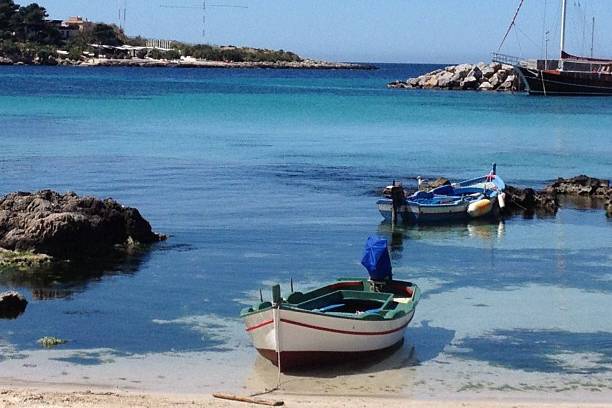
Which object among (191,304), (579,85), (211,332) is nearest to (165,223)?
(191,304)

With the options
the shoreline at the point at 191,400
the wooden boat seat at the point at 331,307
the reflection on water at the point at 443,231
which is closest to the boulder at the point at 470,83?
the reflection on water at the point at 443,231

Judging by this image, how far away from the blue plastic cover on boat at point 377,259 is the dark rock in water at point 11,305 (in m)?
6.17

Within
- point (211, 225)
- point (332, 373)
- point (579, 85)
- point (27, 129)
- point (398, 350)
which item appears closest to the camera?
point (332, 373)

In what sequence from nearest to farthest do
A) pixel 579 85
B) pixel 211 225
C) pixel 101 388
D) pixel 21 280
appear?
pixel 101 388
pixel 21 280
pixel 211 225
pixel 579 85

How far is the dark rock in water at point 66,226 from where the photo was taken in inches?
938

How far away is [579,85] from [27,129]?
6740 centimetres

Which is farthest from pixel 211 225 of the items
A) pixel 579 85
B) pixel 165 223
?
pixel 579 85

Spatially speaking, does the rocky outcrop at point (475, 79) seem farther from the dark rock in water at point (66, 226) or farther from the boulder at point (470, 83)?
the dark rock in water at point (66, 226)

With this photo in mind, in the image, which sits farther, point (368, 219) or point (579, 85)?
point (579, 85)

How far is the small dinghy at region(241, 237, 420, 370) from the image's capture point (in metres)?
Result: 15.6

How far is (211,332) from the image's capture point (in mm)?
18359

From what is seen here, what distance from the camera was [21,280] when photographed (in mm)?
22156

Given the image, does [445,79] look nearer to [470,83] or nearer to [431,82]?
[431,82]

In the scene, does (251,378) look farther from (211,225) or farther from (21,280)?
(211,225)
